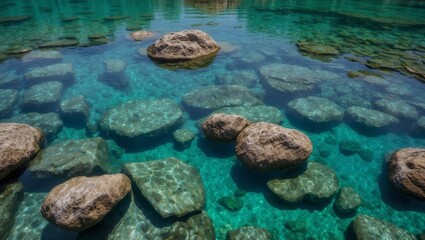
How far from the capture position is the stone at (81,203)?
742cm

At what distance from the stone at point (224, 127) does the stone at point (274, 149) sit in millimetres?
1179

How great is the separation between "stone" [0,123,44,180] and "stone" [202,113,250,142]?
7367 mm

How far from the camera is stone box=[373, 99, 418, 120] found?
14320 millimetres

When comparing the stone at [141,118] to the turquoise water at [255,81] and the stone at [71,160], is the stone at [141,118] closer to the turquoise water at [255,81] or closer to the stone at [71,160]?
the turquoise water at [255,81]

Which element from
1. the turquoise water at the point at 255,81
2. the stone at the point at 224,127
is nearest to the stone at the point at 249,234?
the turquoise water at the point at 255,81

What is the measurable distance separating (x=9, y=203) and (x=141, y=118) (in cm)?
632

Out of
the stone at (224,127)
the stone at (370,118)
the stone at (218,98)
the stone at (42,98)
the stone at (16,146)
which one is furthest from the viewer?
the stone at (218,98)

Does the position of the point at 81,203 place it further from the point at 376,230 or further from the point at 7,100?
the point at 7,100

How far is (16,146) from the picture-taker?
9766 mm

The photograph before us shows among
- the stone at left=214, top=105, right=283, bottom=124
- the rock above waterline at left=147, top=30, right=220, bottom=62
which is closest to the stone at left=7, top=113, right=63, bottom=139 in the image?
the stone at left=214, top=105, right=283, bottom=124

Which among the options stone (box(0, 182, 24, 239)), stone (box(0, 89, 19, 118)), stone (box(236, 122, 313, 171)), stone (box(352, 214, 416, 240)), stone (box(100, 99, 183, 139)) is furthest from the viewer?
stone (box(0, 89, 19, 118))

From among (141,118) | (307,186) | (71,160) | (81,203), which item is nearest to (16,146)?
(71,160)

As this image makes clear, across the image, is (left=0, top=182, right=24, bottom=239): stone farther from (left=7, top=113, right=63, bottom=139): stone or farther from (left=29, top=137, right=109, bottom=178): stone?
(left=7, top=113, right=63, bottom=139): stone

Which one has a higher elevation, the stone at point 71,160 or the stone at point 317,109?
the stone at point 317,109
